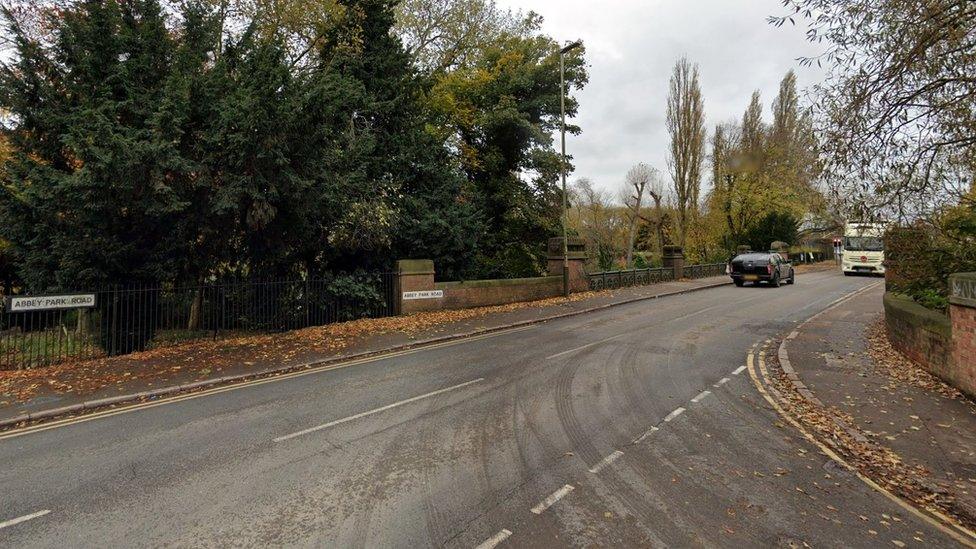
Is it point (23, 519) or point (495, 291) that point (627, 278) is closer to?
point (495, 291)

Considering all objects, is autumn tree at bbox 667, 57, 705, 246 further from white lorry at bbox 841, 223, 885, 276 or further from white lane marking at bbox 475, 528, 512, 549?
white lane marking at bbox 475, 528, 512, 549

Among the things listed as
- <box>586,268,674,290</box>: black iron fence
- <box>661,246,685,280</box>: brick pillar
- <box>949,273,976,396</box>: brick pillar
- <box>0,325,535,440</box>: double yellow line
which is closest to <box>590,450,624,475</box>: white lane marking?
<box>949,273,976,396</box>: brick pillar

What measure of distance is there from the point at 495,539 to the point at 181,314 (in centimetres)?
1360

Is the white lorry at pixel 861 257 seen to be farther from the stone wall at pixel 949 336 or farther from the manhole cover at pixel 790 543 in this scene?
the manhole cover at pixel 790 543

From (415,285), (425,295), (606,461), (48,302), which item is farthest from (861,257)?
(48,302)

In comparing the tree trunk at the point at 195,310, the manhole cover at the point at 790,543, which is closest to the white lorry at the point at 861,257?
the manhole cover at the point at 790,543

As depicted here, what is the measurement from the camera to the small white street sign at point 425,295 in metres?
14.8

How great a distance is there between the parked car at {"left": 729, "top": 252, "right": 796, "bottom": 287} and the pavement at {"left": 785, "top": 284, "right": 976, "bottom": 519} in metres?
14.5

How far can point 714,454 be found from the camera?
4.68 meters

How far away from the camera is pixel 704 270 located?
101 ft

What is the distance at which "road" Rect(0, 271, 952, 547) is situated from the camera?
3344 mm

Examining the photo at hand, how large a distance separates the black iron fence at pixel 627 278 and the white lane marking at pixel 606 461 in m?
17.1

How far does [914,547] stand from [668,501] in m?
1.65

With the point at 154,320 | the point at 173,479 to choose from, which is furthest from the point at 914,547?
the point at 154,320
